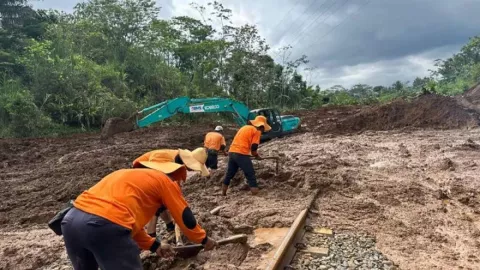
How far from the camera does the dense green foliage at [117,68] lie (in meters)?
19.5

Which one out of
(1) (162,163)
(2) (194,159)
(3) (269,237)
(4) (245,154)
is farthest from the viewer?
(4) (245,154)

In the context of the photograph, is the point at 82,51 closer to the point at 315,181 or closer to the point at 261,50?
the point at 261,50

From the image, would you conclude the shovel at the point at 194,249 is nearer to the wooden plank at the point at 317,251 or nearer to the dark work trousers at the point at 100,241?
the wooden plank at the point at 317,251

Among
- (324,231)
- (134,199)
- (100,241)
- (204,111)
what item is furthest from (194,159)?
(204,111)

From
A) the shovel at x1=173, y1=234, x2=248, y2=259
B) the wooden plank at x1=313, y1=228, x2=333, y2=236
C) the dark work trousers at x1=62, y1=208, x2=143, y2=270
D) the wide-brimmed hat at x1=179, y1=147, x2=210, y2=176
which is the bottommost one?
the wooden plank at x1=313, y1=228, x2=333, y2=236

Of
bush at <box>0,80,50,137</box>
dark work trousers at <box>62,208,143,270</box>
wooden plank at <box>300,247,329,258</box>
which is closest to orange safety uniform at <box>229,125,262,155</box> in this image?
wooden plank at <box>300,247,329,258</box>

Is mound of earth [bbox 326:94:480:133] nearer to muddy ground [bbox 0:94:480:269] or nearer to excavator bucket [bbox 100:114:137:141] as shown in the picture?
muddy ground [bbox 0:94:480:269]

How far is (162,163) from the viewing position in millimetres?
4004

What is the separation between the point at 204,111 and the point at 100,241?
11.7 metres

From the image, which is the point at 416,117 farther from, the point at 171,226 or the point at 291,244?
the point at 171,226

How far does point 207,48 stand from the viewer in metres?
28.8

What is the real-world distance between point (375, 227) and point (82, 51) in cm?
2182

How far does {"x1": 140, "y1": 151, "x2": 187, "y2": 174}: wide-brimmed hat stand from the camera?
3862 millimetres

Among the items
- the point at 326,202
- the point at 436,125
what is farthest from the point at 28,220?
the point at 436,125
